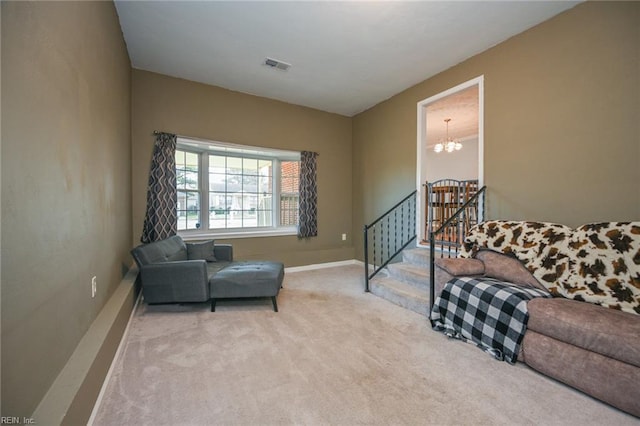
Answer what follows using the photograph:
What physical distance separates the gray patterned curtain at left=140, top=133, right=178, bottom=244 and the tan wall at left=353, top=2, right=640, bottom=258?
152 inches

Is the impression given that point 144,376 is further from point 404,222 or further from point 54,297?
point 404,222

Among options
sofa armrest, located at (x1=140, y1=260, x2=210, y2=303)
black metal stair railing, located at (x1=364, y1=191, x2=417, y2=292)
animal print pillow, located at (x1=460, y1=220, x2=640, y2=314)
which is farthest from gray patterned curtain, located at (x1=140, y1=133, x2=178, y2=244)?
animal print pillow, located at (x1=460, y1=220, x2=640, y2=314)

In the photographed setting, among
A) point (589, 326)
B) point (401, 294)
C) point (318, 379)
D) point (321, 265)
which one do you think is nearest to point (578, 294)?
point (589, 326)

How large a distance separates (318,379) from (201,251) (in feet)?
8.01

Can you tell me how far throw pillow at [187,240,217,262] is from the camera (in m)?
3.56

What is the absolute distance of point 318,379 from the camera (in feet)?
5.97

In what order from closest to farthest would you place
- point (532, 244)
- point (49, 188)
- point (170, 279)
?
point (49, 188)
point (532, 244)
point (170, 279)

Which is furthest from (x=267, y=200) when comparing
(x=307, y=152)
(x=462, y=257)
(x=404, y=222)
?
(x=462, y=257)

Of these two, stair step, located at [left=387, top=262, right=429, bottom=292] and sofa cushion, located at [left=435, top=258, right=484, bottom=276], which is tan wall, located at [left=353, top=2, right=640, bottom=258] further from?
stair step, located at [left=387, top=262, right=429, bottom=292]

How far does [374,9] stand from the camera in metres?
2.53

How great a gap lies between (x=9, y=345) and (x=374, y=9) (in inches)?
126

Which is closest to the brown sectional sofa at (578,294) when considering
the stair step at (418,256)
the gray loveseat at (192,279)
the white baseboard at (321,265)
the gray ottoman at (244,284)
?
the stair step at (418,256)

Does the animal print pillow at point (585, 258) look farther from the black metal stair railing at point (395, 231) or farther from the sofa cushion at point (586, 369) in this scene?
the black metal stair railing at point (395, 231)

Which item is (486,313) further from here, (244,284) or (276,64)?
(276,64)
